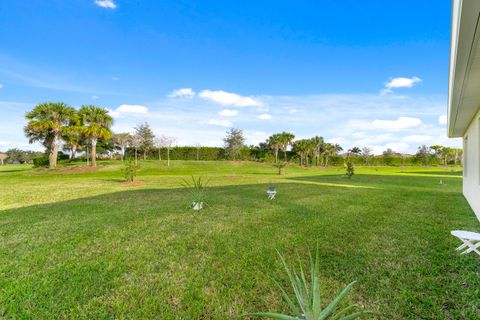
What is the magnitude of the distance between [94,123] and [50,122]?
12.4ft

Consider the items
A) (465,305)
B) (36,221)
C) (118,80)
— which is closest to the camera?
(465,305)

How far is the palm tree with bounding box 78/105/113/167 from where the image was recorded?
25.1 meters

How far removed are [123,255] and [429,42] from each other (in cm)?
1399

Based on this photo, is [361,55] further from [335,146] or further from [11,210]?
[335,146]

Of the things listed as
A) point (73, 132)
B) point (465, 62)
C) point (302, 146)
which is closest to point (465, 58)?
point (465, 62)

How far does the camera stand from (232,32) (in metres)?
16.3

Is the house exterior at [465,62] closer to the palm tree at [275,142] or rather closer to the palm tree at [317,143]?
the palm tree at [275,142]

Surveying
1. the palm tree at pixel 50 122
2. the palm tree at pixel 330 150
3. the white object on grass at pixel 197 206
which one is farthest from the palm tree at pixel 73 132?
the palm tree at pixel 330 150

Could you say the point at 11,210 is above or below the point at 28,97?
below

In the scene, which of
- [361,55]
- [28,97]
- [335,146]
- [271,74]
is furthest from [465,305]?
[335,146]

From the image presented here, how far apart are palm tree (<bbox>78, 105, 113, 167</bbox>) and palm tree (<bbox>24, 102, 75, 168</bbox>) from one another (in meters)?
1.23

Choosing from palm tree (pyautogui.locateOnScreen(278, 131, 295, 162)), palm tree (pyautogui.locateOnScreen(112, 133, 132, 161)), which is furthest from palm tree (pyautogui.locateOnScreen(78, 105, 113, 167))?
palm tree (pyautogui.locateOnScreen(278, 131, 295, 162))

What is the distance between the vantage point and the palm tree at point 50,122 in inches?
917

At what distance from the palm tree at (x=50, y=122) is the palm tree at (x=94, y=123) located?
123 centimetres
